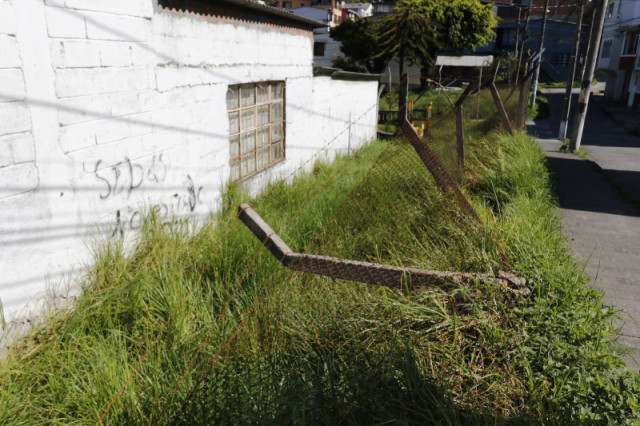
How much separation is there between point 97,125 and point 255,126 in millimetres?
3238

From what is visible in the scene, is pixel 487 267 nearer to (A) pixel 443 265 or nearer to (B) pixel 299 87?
(A) pixel 443 265

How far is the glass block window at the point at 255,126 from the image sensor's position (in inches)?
259

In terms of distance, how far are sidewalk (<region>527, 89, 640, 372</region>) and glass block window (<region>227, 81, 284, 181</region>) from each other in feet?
13.8

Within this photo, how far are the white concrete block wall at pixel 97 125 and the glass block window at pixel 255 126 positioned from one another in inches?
13.0

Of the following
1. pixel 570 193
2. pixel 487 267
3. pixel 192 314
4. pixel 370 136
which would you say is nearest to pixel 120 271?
pixel 192 314

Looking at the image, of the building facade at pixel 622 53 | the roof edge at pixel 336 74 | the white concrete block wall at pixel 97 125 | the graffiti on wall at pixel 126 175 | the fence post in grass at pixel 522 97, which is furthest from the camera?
the building facade at pixel 622 53

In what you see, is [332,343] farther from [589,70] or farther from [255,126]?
[589,70]

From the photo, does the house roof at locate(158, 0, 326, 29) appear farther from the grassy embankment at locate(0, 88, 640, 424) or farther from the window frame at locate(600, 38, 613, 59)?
the window frame at locate(600, 38, 613, 59)

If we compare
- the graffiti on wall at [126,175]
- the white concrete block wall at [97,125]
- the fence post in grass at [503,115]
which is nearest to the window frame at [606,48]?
the fence post in grass at [503,115]

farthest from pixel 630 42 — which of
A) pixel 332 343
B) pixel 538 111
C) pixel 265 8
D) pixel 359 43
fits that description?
pixel 332 343

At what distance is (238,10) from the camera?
20.8 ft

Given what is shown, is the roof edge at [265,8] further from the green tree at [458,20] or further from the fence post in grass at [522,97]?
the green tree at [458,20]

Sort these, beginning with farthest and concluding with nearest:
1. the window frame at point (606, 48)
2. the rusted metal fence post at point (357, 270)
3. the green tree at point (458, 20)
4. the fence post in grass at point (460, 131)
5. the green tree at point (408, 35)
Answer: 1. the window frame at point (606, 48)
2. the green tree at point (458, 20)
3. the green tree at point (408, 35)
4. the fence post in grass at point (460, 131)
5. the rusted metal fence post at point (357, 270)

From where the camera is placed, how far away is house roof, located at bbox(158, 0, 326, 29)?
5.16 m
